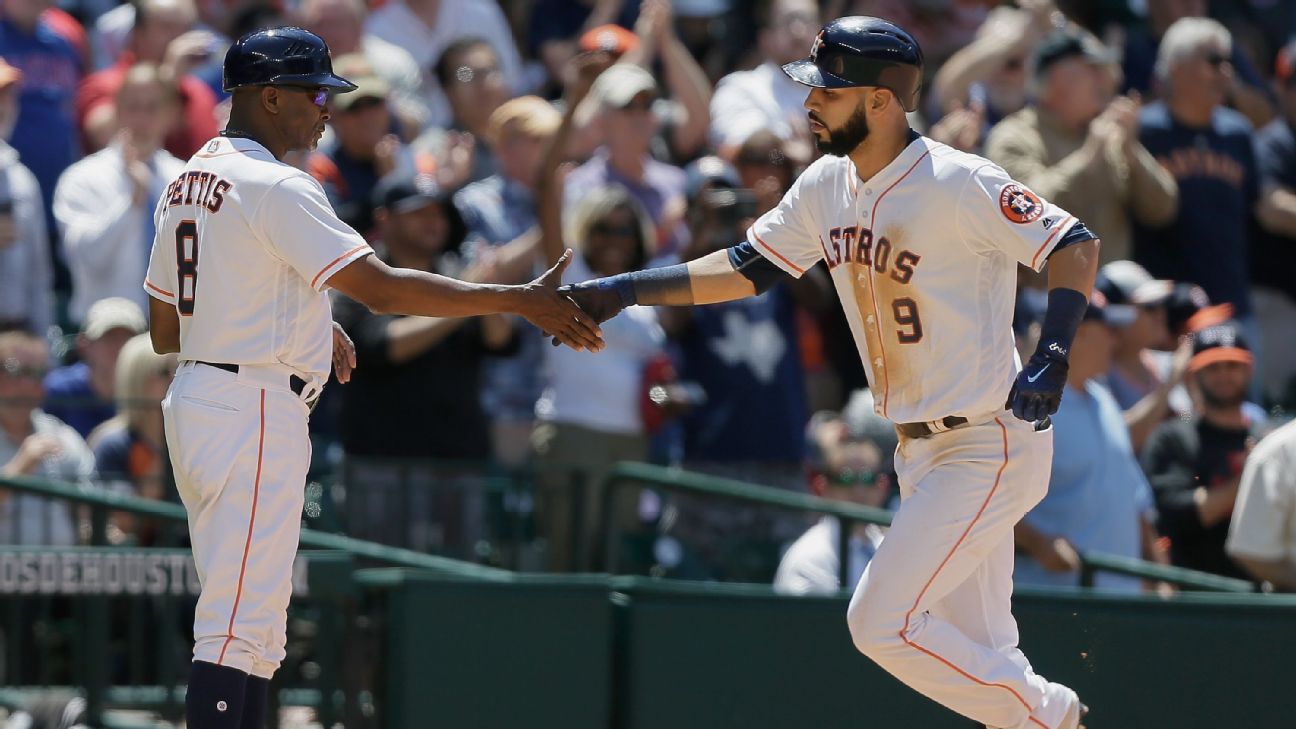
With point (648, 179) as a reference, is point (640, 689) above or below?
below

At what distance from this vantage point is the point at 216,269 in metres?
5.13

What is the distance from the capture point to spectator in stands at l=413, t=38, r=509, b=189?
9.59 m

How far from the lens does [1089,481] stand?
7688mm

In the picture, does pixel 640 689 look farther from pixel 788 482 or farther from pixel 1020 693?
pixel 788 482

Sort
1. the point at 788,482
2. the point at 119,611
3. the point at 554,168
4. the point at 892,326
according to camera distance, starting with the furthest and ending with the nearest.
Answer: the point at 788,482, the point at 554,168, the point at 119,611, the point at 892,326

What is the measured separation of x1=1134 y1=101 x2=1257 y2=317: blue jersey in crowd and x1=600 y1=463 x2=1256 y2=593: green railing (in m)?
2.06

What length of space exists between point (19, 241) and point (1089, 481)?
471cm

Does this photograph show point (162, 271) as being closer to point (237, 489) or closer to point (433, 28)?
point (237, 489)

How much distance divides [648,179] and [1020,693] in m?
4.64

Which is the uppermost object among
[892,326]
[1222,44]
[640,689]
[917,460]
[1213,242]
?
[1222,44]

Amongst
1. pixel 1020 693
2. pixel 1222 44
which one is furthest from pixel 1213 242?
pixel 1020 693

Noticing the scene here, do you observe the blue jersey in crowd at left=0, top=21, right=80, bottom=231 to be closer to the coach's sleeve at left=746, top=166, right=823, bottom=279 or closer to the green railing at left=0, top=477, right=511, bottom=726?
the green railing at left=0, top=477, right=511, bottom=726

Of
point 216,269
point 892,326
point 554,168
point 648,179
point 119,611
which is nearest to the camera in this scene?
point 216,269

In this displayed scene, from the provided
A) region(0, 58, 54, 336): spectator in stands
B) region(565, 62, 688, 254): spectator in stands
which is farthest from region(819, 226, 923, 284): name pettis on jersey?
region(0, 58, 54, 336): spectator in stands
